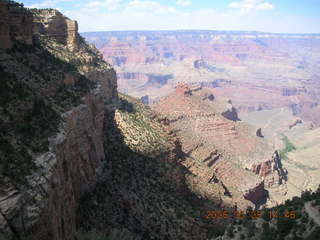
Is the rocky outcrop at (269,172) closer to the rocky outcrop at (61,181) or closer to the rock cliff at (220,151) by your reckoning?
the rock cliff at (220,151)

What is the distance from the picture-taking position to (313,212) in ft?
69.4

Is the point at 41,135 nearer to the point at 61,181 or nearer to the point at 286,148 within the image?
the point at 61,181

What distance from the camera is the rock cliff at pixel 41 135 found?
16.9m

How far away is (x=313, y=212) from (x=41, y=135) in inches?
619

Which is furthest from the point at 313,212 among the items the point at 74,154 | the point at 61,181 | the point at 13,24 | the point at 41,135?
the point at 13,24

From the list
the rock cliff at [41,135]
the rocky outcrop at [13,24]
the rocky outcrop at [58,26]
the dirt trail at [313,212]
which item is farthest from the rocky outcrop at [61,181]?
the rocky outcrop at [58,26]

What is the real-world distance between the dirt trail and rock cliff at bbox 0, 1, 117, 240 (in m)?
13.3

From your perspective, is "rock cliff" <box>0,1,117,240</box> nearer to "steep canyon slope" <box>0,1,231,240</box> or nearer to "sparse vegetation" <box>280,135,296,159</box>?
"steep canyon slope" <box>0,1,231,240</box>

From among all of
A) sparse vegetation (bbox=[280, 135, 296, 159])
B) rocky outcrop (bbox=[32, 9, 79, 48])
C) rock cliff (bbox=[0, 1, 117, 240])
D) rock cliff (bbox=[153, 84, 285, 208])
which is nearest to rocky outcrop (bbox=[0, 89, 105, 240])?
rock cliff (bbox=[0, 1, 117, 240])

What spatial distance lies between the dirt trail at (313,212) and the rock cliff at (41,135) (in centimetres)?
1334

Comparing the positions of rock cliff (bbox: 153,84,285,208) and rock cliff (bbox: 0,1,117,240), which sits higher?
rock cliff (bbox: 0,1,117,240)

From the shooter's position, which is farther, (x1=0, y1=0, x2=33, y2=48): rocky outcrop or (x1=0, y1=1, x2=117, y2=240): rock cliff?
(x1=0, y1=0, x2=33, y2=48): rocky outcrop

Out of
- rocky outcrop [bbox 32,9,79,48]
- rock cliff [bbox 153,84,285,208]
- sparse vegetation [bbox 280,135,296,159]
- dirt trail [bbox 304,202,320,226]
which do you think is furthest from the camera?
sparse vegetation [bbox 280,135,296,159]

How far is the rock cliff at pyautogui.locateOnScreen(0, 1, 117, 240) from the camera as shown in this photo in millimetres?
16875
